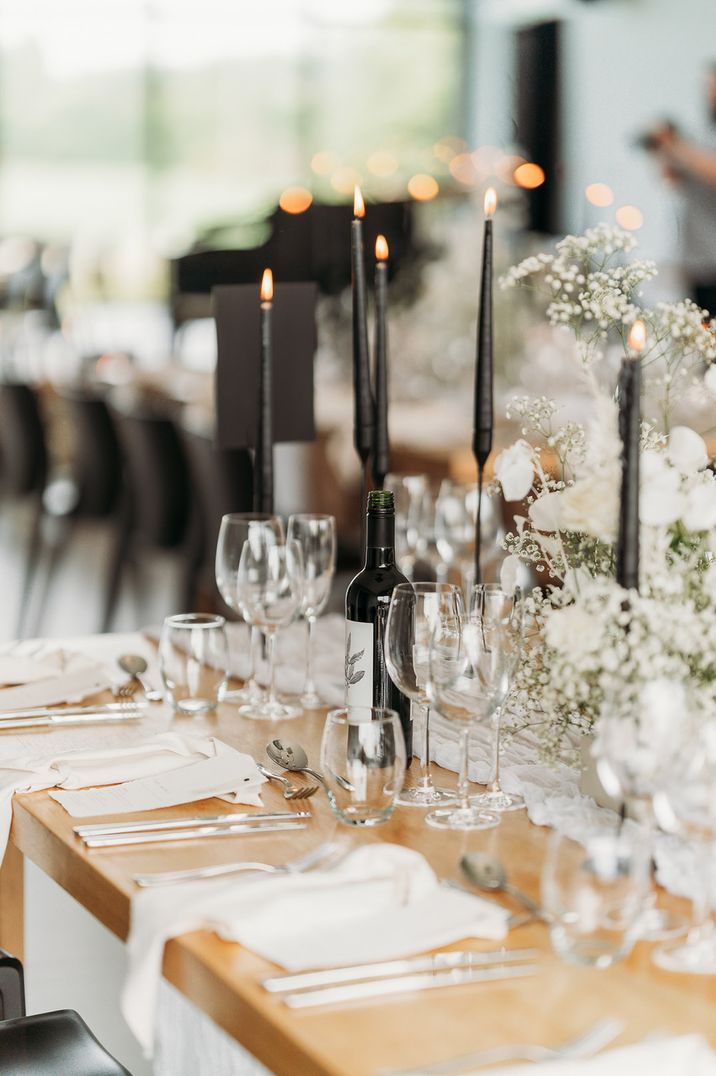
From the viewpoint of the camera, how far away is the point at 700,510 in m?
1.21

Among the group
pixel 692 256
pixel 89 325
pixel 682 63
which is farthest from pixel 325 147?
pixel 692 256

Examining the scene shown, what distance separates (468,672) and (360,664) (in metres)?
0.20

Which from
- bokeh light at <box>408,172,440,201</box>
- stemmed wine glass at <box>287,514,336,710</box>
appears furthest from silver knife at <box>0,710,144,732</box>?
bokeh light at <box>408,172,440,201</box>

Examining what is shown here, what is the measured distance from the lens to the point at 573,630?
119 centimetres

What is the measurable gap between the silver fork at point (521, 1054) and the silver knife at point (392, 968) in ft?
0.34

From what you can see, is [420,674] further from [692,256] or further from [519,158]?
[519,158]

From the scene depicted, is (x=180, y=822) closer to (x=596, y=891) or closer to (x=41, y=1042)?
(x=41, y=1042)

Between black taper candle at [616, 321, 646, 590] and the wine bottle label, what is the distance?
1.10 feet

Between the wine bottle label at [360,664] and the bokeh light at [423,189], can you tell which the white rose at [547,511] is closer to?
the wine bottle label at [360,664]

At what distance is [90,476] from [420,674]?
4.26 m

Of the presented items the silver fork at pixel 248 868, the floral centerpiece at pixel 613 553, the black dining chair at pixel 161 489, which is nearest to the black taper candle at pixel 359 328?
the floral centerpiece at pixel 613 553

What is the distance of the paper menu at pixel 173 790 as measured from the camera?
1.34 m

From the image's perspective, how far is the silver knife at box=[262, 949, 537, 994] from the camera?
0.96m

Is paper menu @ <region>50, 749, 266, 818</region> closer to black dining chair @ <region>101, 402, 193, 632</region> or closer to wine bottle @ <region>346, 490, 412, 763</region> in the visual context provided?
wine bottle @ <region>346, 490, 412, 763</region>
